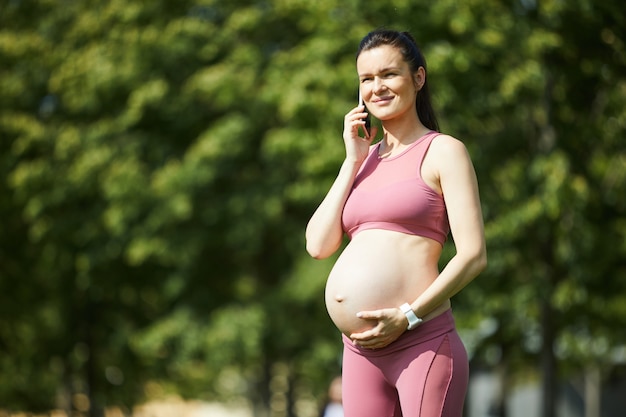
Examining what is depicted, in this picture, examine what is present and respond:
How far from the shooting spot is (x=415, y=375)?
12.5 ft

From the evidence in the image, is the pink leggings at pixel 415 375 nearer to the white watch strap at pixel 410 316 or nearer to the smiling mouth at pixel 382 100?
the white watch strap at pixel 410 316

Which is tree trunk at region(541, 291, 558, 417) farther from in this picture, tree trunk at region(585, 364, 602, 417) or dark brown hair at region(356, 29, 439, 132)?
tree trunk at region(585, 364, 602, 417)

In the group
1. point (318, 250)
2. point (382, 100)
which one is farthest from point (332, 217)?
point (382, 100)

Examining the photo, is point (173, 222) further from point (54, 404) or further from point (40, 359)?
Answer: point (54, 404)

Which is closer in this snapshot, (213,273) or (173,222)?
(173,222)

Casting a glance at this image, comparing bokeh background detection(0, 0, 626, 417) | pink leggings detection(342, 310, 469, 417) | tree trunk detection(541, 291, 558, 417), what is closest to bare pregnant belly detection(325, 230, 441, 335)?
pink leggings detection(342, 310, 469, 417)

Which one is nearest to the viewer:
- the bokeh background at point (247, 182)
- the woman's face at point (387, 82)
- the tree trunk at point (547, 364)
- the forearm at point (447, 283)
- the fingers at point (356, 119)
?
the forearm at point (447, 283)

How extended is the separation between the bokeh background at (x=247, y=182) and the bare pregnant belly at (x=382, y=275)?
8.75 m

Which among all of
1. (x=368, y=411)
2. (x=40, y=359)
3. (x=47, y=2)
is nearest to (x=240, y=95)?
(x=47, y=2)

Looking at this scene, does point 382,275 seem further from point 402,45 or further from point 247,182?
point 247,182

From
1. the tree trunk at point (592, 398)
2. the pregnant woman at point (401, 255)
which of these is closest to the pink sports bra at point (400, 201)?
the pregnant woman at point (401, 255)

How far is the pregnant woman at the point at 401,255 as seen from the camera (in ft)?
12.5

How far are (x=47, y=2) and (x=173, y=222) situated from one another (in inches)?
214

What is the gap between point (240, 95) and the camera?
18.5m
